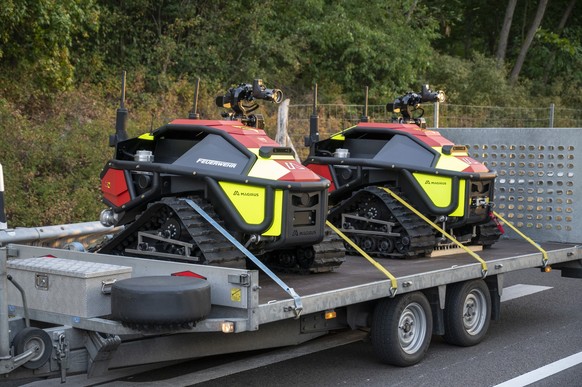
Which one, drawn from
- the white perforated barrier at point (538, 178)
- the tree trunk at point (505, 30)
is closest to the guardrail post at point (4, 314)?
the white perforated barrier at point (538, 178)

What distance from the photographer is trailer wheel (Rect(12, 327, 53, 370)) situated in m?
6.01

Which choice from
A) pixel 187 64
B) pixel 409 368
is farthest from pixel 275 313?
pixel 187 64

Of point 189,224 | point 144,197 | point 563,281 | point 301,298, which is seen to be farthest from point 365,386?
point 563,281

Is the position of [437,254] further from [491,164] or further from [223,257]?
[223,257]

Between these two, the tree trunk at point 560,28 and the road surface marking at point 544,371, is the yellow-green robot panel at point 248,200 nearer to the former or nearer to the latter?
the road surface marking at point 544,371

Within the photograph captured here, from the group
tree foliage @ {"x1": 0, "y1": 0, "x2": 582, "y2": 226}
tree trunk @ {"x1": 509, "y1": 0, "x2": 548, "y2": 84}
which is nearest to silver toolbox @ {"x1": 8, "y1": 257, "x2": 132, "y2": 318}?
tree foliage @ {"x1": 0, "y1": 0, "x2": 582, "y2": 226}

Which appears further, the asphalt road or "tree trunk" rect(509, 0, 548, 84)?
"tree trunk" rect(509, 0, 548, 84)

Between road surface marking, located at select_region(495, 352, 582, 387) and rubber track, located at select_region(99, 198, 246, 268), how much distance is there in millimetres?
2452

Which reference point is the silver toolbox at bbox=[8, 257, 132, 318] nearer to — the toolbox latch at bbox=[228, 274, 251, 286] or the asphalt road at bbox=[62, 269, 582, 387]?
the toolbox latch at bbox=[228, 274, 251, 286]

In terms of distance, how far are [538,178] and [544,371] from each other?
3.58 m

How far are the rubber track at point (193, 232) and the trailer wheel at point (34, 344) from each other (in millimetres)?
1769

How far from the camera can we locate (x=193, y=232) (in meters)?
7.79

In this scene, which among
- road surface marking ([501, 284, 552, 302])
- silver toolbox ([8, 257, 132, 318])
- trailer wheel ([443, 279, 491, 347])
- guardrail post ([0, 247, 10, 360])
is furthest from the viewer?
road surface marking ([501, 284, 552, 302])

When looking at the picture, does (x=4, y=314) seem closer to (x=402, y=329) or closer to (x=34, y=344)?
(x=34, y=344)
